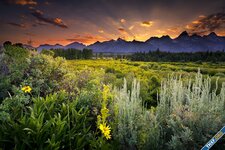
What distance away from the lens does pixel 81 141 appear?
3.65m

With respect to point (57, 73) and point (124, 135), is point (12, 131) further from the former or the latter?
point (57, 73)

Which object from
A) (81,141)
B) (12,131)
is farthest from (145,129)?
(12,131)

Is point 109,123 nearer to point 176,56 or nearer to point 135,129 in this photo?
point 135,129

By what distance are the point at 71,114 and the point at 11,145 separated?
49.7 inches

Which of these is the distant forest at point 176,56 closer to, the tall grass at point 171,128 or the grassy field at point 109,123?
the grassy field at point 109,123

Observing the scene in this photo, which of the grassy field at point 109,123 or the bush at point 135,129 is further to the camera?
the bush at point 135,129

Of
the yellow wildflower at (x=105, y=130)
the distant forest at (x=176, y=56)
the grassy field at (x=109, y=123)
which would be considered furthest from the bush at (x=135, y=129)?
the distant forest at (x=176, y=56)

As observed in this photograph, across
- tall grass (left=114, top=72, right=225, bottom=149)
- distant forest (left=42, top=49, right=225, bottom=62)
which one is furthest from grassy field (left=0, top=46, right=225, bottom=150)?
distant forest (left=42, top=49, right=225, bottom=62)

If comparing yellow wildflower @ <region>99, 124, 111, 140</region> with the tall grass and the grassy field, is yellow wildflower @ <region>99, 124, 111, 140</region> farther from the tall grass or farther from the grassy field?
the tall grass

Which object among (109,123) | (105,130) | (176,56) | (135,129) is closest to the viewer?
(105,130)

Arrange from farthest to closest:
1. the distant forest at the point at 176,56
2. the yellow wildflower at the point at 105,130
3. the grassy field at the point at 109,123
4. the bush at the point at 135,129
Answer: the distant forest at the point at 176,56, the bush at the point at 135,129, the grassy field at the point at 109,123, the yellow wildflower at the point at 105,130

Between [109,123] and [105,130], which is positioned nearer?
[105,130]

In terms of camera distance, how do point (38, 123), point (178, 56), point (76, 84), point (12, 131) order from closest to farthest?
point (38, 123) → point (12, 131) → point (76, 84) → point (178, 56)

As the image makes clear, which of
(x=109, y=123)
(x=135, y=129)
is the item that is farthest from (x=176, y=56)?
(x=135, y=129)
